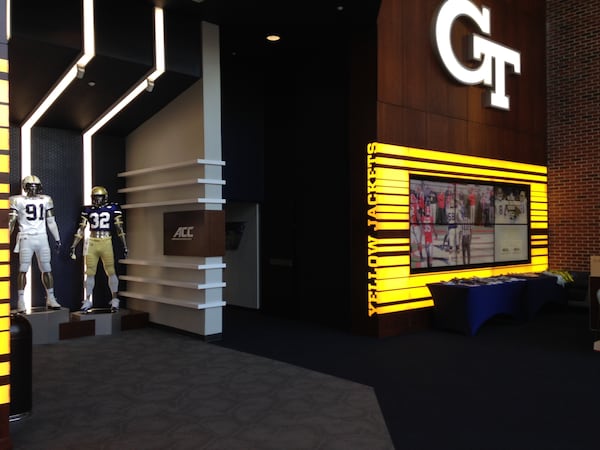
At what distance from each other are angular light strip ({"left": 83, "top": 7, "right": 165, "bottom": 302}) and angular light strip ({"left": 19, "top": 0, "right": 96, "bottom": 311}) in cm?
74

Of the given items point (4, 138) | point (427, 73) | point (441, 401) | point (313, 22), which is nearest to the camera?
point (4, 138)

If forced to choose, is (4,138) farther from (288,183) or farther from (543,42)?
(543,42)

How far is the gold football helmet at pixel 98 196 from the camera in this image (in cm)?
714

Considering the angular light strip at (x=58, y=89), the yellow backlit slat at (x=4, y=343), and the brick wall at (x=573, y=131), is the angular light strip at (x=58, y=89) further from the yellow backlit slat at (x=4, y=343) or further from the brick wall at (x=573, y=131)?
the brick wall at (x=573, y=131)

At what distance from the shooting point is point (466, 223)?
7938 mm

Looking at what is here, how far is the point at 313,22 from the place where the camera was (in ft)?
21.3

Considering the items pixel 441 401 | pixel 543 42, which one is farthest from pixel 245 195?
pixel 543 42

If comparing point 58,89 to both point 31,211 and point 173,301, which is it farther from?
point 173,301

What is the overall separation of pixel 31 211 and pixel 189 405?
12.9 feet

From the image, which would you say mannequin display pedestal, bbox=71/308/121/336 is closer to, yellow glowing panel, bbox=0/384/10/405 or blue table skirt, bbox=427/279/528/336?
yellow glowing panel, bbox=0/384/10/405

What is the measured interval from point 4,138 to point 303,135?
5135 mm

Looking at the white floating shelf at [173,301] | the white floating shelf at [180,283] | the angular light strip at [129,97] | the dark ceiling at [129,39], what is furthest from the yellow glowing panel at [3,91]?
the white floating shelf at [173,301]

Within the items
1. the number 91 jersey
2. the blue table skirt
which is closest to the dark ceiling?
the number 91 jersey

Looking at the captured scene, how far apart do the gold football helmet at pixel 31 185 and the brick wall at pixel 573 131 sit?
8.46 meters
